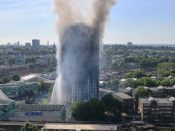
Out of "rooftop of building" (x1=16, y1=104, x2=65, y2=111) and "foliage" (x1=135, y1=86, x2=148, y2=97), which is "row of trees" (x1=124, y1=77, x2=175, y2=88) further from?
"rooftop of building" (x1=16, y1=104, x2=65, y2=111)

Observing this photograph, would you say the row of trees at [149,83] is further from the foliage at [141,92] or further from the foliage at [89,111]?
the foliage at [89,111]

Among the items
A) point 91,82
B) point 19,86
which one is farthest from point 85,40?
point 19,86

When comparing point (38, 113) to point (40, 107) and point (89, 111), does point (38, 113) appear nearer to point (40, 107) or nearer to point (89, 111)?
point (40, 107)

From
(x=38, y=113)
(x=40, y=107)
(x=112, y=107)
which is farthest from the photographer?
(x=112, y=107)

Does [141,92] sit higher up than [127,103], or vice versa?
[141,92]

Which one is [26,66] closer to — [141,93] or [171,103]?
[141,93]

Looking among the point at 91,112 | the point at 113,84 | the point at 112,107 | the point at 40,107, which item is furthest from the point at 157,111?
the point at 113,84

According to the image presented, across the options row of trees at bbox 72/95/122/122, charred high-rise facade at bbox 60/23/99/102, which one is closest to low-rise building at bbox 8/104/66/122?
row of trees at bbox 72/95/122/122

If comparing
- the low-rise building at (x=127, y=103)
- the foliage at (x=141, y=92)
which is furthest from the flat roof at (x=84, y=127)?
the foliage at (x=141, y=92)
